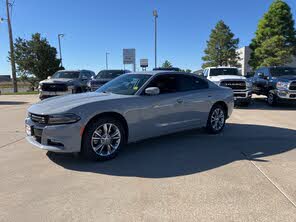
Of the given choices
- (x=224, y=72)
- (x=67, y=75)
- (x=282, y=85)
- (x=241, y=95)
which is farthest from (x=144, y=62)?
(x=282, y=85)

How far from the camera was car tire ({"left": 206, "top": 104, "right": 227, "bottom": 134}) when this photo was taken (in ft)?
23.2

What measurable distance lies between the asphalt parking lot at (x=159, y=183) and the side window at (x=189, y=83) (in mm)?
1207

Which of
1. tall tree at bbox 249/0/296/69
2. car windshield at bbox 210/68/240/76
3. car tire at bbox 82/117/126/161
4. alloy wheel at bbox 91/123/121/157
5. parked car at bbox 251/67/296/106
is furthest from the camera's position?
tall tree at bbox 249/0/296/69

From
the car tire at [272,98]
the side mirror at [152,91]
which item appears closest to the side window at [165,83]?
the side mirror at [152,91]

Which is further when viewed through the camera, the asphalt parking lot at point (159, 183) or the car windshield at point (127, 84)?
the car windshield at point (127, 84)

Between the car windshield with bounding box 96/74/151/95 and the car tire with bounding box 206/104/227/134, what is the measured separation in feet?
6.85

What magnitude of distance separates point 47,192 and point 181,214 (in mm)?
Result: 1828

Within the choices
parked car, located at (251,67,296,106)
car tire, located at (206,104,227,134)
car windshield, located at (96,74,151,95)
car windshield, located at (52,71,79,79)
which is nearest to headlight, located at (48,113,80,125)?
car windshield, located at (96,74,151,95)

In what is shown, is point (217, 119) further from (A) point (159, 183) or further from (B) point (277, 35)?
(B) point (277, 35)

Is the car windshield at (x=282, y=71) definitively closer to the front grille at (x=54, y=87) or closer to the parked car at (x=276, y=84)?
the parked car at (x=276, y=84)

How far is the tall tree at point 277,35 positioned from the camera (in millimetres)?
31141

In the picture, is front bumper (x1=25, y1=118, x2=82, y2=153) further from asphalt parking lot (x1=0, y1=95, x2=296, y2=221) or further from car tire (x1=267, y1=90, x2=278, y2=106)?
car tire (x1=267, y1=90, x2=278, y2=106)

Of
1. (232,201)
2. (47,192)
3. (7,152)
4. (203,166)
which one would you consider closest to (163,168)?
(203,166)

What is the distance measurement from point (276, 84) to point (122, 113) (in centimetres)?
961
